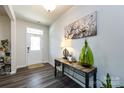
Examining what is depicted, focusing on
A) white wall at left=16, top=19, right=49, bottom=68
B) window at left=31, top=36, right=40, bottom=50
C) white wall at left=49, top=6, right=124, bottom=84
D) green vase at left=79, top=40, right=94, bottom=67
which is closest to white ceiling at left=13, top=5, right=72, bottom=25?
white wall at left=16, top=19, right=49, bottom=68

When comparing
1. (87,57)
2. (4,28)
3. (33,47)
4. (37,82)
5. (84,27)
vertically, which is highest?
(4,28)

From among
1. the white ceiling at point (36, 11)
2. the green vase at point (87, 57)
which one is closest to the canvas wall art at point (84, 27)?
the green vase at point (87, 57)

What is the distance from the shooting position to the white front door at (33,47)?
4684mm

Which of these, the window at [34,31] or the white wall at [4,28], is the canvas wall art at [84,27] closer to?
the window at [34,31]

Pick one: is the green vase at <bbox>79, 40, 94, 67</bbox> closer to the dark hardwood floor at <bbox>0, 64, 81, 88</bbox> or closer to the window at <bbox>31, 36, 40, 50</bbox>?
the dark hardwood floor at <bbox>0, 64, 81, 88</bbox>

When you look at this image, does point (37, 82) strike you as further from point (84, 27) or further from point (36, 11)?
point (36, 11)

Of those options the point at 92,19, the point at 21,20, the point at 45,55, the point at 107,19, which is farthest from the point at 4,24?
the point at 107,19

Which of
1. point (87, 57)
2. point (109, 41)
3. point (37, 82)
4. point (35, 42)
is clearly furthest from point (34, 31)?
point (109, 41)

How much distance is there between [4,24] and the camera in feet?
12.5

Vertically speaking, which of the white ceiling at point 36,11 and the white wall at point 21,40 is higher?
the white ceiling at point 36,11

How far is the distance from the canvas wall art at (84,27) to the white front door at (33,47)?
2562 millimetres

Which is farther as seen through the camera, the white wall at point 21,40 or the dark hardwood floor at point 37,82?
the white wall at point 21,40

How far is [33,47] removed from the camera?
16.2 ft

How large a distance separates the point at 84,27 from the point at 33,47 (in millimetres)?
3432
